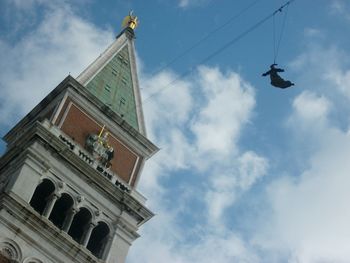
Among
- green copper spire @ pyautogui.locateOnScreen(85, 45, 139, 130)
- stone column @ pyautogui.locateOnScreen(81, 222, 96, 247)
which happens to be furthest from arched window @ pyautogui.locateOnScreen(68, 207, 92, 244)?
green copper spire @ pyautogui.locateOnScreen(85, 45, 139, 130)

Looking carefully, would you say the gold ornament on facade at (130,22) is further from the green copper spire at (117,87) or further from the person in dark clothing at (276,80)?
the person in dark clothing at (276,80)

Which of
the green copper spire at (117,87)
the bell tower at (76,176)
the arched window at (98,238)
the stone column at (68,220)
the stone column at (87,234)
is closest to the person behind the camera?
the bell tower at (76,176)

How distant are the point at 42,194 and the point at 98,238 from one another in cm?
445

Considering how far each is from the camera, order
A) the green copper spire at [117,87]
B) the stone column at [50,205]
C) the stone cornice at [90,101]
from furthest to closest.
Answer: the green copper spire at [117,87], the stone cornice at [90,101], the stone column at [50,205]

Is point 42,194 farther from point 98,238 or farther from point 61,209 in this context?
point 98,238

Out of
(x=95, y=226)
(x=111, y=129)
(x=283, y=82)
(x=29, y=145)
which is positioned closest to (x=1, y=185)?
(x=29, y=145)

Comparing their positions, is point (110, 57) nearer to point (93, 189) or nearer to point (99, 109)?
point (99, 109)

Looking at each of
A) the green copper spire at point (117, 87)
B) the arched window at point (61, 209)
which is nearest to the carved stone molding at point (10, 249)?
the arched window at point (61, 209)

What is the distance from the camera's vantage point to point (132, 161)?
54156 mm

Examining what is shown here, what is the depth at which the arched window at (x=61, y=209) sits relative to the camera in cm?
4722

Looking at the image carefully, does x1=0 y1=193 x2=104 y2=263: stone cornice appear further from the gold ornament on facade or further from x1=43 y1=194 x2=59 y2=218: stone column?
the gold ornament on facade

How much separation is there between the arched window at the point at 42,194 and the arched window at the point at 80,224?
2.13 meters

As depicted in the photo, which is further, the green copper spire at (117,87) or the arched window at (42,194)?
the green copper spire at (117,87)

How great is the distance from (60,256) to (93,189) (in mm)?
6034
